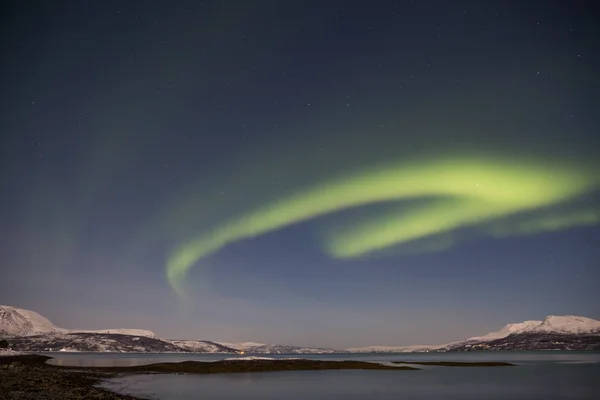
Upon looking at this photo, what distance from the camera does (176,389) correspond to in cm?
6662

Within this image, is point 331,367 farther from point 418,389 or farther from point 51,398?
point 51,398

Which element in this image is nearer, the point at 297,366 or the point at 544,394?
the point at 544,394

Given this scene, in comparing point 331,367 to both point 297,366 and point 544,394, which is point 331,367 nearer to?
point 297,366

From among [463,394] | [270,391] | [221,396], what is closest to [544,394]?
[463,394]

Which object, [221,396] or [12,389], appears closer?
[12,389]

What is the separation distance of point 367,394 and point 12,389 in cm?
4840

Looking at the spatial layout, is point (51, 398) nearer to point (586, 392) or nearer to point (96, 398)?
point (96, 398)

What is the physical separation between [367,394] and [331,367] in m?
79.4

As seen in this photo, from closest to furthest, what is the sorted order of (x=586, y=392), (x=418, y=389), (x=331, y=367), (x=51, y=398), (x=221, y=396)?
1. (x=51, y=398)
2. (x=221, y=396)
3. (x=586, y=392)
4. (x=418, y=389)
5. (x=331, y=367)

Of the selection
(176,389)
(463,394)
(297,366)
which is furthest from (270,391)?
(297,366)

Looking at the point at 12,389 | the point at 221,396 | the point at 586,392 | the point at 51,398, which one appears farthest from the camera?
the point at 586,392

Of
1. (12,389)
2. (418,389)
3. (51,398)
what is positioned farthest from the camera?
(418,389)

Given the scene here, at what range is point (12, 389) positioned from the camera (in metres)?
50.8

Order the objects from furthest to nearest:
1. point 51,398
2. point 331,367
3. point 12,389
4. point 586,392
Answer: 1. point 331,367
2. point 586,392
3. point 12,389
4. point 51,398
